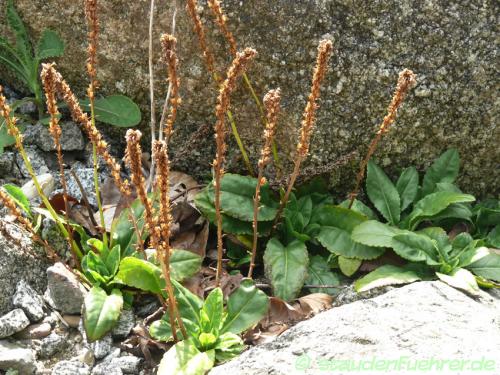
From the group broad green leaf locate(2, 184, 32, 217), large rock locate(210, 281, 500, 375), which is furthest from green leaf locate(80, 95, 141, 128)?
large rock locate(210, 281, 500, 375)

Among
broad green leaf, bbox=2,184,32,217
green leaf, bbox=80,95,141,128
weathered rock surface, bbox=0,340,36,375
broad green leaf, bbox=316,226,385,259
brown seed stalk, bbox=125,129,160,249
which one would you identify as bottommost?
weathered rock surface, bbox=0,340,36,375

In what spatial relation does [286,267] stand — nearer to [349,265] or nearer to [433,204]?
[349,265]

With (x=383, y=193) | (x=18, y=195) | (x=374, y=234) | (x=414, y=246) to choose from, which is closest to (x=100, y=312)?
(x=18, y=195)

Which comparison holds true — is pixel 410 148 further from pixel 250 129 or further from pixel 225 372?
pixel 225 372

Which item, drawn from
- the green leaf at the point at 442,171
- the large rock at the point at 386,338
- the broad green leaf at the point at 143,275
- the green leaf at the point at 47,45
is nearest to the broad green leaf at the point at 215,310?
the broad green leaf at the point at 143,275

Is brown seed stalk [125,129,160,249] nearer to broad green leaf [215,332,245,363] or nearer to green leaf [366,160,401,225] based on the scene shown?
broad green leaf [215,332,245,363]
